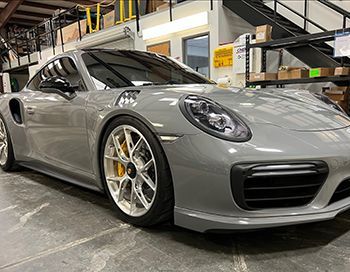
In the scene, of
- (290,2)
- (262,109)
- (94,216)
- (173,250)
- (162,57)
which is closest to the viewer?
(173,250)

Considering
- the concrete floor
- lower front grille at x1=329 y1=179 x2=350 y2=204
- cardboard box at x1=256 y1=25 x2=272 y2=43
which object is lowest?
the concrete floor

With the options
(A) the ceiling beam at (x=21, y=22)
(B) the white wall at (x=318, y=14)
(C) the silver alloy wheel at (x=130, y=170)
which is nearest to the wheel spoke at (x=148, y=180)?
(C) the silver alloy wheel at (x=130, y=170)

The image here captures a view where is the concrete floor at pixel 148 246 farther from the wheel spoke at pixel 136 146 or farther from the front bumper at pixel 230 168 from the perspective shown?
the wheel spoke at pixel 136 146

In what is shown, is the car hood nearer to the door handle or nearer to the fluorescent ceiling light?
the door handle

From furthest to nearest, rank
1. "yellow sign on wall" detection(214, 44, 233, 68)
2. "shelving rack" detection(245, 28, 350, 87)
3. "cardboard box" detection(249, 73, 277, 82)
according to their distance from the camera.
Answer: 1. "yellow sign on wall" detection(214, 44, 233, 68)
2. "cardboard box" detection(249, 73, 277, 82)
3. "shelving rack" detection(245, 28, 350, 87)

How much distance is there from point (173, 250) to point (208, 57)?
178 inches

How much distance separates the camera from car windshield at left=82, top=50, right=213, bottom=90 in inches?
78.6

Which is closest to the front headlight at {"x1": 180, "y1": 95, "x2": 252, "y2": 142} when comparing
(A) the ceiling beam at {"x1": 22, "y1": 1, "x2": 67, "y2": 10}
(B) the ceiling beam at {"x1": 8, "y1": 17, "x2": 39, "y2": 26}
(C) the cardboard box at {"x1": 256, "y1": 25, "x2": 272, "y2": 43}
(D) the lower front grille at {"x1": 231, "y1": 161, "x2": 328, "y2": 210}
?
(D) the lower front grille at {"x1": 231, "y1": 161, "x2": 328, "y2": 210}

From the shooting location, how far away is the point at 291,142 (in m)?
1.29

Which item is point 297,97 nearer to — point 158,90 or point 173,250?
point 158,90

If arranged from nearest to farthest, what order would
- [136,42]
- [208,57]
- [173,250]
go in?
[173,250]
[208,57]
[136,42]

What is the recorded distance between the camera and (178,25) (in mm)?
5484

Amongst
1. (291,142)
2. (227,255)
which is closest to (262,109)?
(291,142)

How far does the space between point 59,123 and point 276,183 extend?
1435 mm
